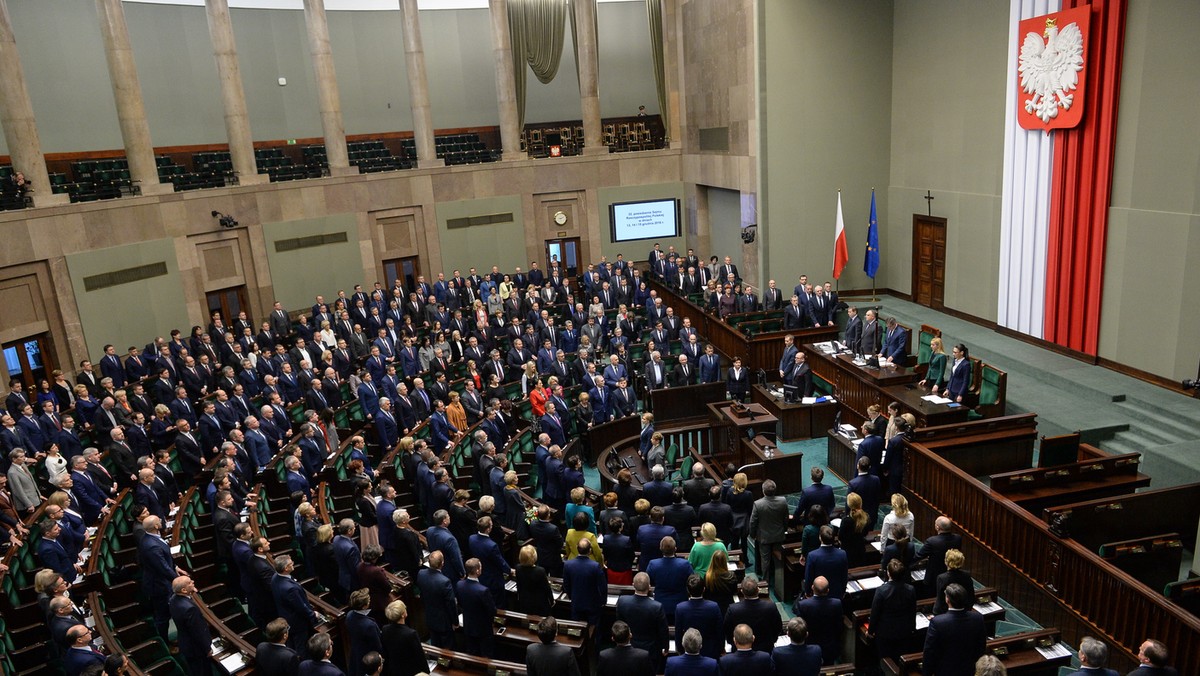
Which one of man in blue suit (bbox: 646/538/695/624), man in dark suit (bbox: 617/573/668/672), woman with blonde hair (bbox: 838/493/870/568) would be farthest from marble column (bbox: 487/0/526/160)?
man in dark suit (bbox: 617/573/668/672)

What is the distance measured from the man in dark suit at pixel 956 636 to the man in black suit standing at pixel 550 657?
2202 millimetres

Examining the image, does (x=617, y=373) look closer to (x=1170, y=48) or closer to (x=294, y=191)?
(x=1170, y=48)

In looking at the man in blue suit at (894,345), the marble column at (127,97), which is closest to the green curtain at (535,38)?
the marble column at (127,97)

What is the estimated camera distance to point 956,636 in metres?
5.04

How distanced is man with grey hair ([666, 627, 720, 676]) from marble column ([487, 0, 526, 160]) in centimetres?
1711

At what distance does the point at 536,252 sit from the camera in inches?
826

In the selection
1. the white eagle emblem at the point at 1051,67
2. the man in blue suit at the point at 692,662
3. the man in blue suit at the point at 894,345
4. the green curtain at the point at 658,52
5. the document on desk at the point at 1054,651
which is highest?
the green curtain at the point at 658,52

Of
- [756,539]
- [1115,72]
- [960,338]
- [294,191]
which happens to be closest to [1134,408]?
[960,338]

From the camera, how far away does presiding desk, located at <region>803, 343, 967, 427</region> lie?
9.34 metres

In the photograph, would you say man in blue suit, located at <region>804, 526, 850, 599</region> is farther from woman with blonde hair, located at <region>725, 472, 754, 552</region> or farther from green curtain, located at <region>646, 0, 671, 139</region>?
green curtain, located at <region>646, 0, 671, 139</region>

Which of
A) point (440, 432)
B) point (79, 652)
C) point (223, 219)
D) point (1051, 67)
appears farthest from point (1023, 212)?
point (223, 219)

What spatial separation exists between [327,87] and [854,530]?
52.0 feet

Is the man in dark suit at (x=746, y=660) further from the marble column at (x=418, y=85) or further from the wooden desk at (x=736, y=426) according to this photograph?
the marble column at (x=418, y=85)

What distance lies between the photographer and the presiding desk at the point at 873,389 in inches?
368
